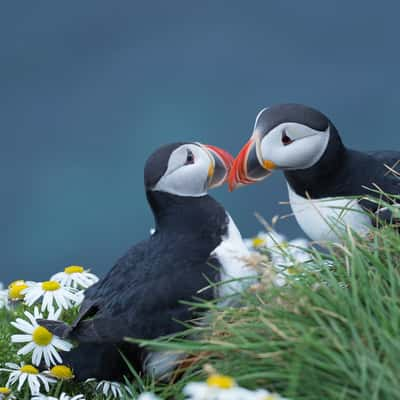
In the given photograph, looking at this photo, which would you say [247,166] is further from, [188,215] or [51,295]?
[51,295]

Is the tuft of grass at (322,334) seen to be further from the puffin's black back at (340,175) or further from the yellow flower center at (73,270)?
the yellow flower center at (73,270)

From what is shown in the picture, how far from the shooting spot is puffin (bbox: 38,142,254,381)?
3721 mm

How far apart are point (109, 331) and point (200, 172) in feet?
2.71

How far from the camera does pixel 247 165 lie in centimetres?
421

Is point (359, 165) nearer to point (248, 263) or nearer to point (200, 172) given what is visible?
point (200, 172)

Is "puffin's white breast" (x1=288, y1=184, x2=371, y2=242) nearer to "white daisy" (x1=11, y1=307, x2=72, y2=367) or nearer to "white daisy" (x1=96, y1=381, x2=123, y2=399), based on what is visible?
"white daisy" (x1=96, y1=381, x2=123, y2=399)

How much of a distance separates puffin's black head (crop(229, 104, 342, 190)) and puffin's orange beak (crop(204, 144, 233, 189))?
9cm

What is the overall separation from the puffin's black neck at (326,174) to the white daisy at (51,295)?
4.40ft

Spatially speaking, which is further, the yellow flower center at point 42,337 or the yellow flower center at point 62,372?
the yellow flower center at point 42,337

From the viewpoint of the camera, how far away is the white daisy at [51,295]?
4613 mm

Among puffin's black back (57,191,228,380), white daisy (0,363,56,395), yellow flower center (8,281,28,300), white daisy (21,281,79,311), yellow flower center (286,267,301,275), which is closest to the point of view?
yellow flower center (286,267,301,275)

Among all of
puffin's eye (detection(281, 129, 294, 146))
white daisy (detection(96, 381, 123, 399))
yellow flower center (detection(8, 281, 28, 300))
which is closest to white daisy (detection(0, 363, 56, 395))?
white daisy (detection(96, 381, 123, 399))

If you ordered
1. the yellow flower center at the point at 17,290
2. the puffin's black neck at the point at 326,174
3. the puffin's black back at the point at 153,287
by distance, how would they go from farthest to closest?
the yellow flower center at the point at 17,290, the puffin's black neck at the point at 326,174, the puffin's black back at the point at 153,287

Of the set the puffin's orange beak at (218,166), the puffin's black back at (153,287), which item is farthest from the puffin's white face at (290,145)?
the puffin's black back at (153,287)
